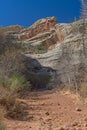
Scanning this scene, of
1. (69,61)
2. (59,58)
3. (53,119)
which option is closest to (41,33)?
(59,58)

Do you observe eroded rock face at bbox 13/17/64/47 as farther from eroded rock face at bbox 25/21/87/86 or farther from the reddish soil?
the reddish soil

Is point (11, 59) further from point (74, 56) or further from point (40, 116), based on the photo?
point (40, 116)

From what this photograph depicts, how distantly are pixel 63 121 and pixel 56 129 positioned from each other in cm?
136

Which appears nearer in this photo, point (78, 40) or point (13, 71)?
point (13, 71)

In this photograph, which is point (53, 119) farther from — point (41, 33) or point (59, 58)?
point (41, 33)

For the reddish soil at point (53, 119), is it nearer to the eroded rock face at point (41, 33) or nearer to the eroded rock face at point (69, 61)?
the eroded rock face at point (69, 61)

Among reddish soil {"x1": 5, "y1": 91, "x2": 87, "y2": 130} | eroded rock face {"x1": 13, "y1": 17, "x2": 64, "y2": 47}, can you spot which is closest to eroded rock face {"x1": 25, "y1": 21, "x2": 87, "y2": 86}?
reddish soil {"x1": 5, "y1": 91, "x2": 87, "y2": 130}

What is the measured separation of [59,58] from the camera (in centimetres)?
2511

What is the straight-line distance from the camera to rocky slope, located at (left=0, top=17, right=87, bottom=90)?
61.5 feet

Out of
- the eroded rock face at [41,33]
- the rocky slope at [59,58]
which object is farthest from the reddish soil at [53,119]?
the eroded rock face at [41,33]

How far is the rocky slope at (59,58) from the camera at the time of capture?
1875 cm

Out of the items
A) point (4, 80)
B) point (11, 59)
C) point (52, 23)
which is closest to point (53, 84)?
point (11, 59)

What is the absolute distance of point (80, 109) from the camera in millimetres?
11656

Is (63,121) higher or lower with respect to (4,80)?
lower
